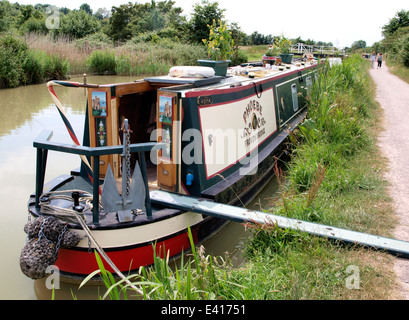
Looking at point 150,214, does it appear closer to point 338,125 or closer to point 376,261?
point 376,261

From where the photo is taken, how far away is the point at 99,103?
4.05m

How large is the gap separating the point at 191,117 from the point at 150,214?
107cm

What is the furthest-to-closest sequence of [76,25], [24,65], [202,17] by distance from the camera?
[76,25] → [202,17] → [24,65]

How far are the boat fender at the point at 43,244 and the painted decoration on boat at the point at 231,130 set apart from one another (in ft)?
5.23

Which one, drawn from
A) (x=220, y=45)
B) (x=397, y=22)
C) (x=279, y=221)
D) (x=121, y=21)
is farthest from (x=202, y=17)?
(x=397, y=22)

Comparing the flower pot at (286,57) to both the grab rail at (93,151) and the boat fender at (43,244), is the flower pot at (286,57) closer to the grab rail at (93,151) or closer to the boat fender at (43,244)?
the grab rail at (93,151)

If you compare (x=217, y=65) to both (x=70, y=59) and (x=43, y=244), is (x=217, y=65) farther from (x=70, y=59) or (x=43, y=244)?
(x=70, y=59)

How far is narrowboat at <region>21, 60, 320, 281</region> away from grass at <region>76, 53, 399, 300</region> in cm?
41

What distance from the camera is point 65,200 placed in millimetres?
3559

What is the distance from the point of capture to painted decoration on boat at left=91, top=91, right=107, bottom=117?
403cm


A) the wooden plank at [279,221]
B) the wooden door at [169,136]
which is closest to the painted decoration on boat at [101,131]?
the wooden door at [169,136]

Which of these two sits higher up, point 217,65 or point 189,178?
point 217,65

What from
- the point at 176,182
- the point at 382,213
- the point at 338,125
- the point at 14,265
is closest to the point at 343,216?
the point at 382,213

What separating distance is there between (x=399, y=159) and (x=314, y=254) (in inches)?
138
